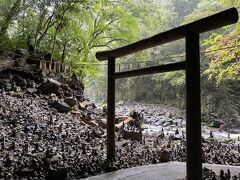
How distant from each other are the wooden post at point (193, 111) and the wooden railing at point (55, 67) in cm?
679

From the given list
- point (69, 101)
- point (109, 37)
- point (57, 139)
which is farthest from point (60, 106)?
point (109, 37)

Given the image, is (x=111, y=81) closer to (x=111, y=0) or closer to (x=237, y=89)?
(x=111, y=0)

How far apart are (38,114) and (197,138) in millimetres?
4733

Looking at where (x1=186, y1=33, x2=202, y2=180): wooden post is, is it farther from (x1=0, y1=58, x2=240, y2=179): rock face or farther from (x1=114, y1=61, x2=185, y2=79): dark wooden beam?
(x1=0, y1=58, x2=240, y2=179): rock face

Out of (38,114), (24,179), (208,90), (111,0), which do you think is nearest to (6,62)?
(38,114)

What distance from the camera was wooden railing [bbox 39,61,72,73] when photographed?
8492 mm

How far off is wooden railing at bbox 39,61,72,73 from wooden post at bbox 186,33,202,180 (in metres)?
6.79

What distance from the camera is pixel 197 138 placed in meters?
2.40

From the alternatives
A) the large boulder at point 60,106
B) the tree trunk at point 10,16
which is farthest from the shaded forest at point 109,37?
the large boulder at point 60,106

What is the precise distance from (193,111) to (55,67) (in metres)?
7.40

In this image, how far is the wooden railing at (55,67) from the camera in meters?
8.49

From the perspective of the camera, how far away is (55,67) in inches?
354

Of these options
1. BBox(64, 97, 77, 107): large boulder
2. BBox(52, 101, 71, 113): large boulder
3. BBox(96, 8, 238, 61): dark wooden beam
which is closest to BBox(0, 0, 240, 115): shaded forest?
BBox(96, 8, 238, 61): dark wooden beam

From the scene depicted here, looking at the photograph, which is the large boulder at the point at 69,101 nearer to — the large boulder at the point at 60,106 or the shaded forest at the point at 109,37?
the large boulder at the point at 60,106
